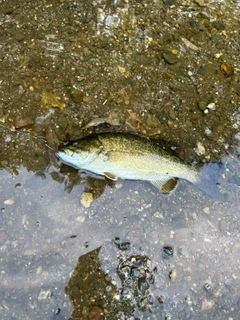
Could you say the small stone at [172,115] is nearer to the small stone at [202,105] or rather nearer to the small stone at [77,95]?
the small stone at [202,105]

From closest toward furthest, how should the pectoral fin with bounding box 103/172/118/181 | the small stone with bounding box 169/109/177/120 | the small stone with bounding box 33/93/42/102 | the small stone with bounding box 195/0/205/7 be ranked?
1. the pectoral fin with bounding box 103/172/118/181
2. the small stone with bounding box 33/93/42/102
3. the small stone with bounding box 169/109/177/120
4. the small stone with bounding box 195/0/205/7

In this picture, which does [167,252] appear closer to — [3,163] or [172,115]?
[172,115]

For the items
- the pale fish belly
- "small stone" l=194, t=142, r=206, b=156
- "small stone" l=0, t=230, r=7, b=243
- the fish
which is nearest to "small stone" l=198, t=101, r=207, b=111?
"small stone" l=194, t=142, r=206, b=156

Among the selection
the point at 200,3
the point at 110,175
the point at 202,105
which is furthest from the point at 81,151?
the point at 200,3

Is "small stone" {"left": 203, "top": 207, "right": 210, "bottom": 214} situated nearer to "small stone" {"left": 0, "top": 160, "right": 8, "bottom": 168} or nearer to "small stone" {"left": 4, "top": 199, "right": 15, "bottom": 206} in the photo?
"small stone" {"left": 4, "top": 199, "right": 15, "bottom": 206}

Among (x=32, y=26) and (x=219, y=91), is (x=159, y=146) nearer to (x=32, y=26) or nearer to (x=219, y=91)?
(x=219, y=91)

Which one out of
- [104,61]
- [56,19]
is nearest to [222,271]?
[104,61]

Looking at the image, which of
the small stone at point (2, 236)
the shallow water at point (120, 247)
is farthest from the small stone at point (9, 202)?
the small stone at point (2, 236)
